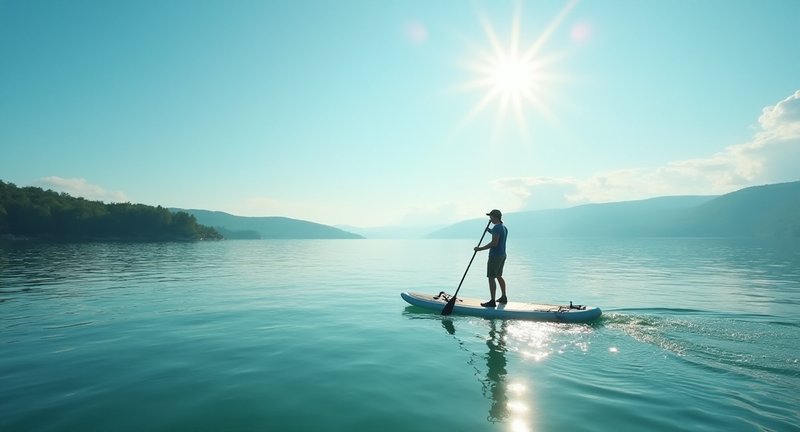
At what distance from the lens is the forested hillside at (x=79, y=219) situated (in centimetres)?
11125

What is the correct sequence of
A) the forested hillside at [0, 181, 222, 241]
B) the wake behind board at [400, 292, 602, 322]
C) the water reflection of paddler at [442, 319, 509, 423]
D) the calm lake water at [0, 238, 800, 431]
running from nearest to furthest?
the calm lake water at [0, 238, 800, 431] < the water reflection of paddler at [442, 319, 509, 423] < the wake behind board at [400, 292, 602, 322] < the forested hillside at [0, 181, 222, 241]

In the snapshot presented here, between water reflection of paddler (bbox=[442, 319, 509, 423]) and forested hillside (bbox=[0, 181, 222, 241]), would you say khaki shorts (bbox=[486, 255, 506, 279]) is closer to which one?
water reflection of paddler (bbox=[442, 319, 509, 423])

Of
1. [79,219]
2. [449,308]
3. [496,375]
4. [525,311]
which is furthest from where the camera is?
[79,219]

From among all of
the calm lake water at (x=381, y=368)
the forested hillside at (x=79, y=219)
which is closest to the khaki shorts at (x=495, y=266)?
the calm lake water at (x=381, y=368)

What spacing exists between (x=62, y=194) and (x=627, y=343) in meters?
196

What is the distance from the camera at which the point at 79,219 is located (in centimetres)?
12444

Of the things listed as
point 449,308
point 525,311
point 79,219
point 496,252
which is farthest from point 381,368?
point 79,219

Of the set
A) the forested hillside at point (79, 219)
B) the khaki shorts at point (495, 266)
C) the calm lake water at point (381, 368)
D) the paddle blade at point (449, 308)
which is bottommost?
the calm lake water at point (381, 368)

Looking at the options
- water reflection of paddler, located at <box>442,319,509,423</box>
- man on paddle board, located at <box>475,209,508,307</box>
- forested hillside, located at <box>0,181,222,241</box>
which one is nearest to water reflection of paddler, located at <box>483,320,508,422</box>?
water reflection of paddler, located at <box>442,319,509,423</box>

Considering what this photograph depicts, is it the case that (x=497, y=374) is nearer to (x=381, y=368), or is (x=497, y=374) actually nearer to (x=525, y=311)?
(x=381, y=368)

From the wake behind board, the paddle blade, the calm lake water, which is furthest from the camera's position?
the paddle blade

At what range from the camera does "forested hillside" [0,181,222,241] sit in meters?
111

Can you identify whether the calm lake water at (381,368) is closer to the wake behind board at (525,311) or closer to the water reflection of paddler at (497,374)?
the water reflection of paddler at (497,374)

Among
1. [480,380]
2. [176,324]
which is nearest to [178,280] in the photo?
[176,324]
